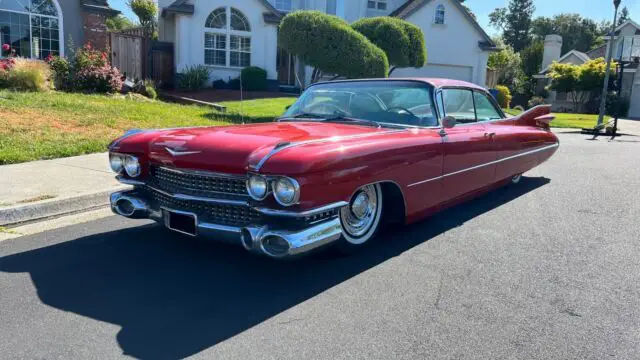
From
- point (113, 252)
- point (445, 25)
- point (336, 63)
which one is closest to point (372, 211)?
point (113, 252)

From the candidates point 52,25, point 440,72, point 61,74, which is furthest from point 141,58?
point 440,72

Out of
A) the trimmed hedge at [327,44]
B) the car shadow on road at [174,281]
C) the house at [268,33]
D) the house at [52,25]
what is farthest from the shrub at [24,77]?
the car shadow on road at [174,281]

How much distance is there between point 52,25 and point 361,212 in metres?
18.3

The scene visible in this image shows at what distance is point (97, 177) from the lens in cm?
662

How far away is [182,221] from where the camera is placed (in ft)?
12.5

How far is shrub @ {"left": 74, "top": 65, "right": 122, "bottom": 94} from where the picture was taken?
1430cm

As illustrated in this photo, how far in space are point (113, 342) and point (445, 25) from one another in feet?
88.7

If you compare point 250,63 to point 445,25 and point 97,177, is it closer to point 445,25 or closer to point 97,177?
point 445,25

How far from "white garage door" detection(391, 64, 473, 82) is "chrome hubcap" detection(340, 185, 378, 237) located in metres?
23.2

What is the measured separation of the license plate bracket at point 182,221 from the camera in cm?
→ 374

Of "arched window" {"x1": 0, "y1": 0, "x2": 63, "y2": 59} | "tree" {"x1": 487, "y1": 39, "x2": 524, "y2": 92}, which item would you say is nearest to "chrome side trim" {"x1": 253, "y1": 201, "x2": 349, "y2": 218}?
"arched window" {"x1": 0, "y1": 0, "x2": 63, "y2": 59}

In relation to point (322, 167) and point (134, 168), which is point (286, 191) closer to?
point (322, 167)

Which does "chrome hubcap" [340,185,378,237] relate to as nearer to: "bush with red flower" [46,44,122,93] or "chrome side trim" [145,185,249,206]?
"chrome side trim" [145,185,249,206]

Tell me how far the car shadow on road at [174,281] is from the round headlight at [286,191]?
2.17ft
